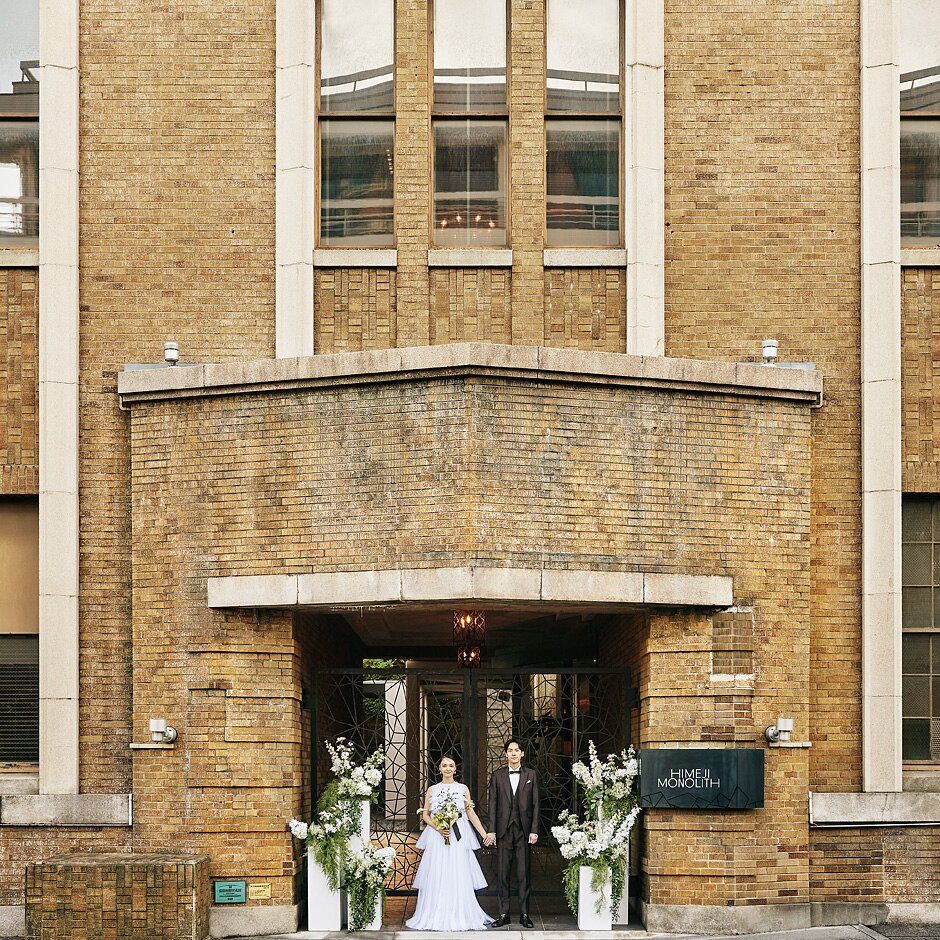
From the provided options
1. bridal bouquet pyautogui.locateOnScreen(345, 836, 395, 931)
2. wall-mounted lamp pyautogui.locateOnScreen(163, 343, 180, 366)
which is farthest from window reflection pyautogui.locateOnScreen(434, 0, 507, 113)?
bridal bouquet pyautogui.locateOnScreen(345, 836, 395, 931)

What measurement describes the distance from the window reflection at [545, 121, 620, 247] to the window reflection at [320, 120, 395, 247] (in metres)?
1.70

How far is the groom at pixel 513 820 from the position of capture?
1446 centimetres

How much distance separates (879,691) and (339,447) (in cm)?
590

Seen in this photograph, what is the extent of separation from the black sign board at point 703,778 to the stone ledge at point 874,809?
0.88 m

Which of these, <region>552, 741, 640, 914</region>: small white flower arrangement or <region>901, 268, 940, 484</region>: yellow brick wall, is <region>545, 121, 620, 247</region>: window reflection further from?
<region>552, 741, 640, 914</region>: small white flower arrangement

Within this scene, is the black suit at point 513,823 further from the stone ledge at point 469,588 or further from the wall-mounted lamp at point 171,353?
the wall-mounted lamp at point 171,353

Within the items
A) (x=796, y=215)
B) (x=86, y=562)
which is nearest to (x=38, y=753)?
(x=86, y=562)

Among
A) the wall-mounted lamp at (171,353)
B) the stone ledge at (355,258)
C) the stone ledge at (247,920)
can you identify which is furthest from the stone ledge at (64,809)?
the stone ledge at (355,258)

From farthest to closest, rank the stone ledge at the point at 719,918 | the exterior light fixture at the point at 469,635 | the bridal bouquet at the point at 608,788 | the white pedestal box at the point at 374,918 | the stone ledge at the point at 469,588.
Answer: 1. the exterior light fixture at the point at 469,635
2. the bridal bouquet at the point at 608,788
3. the white pedestal box at the point at 374,918
4. the stone ledge at the point at 719,918
5. the stone ledge at the point at 469,588

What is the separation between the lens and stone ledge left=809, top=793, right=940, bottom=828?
14453 millimetres

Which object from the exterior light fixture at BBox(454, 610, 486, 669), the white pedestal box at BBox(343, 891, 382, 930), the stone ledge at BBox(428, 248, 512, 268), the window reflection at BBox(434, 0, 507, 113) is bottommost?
the white pedestal box at BBox(343, 891, 382, 930)

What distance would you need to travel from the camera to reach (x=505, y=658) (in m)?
22.5

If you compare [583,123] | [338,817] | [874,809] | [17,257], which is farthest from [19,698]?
[874,809]

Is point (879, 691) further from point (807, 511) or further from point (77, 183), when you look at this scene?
point (77, 183)
